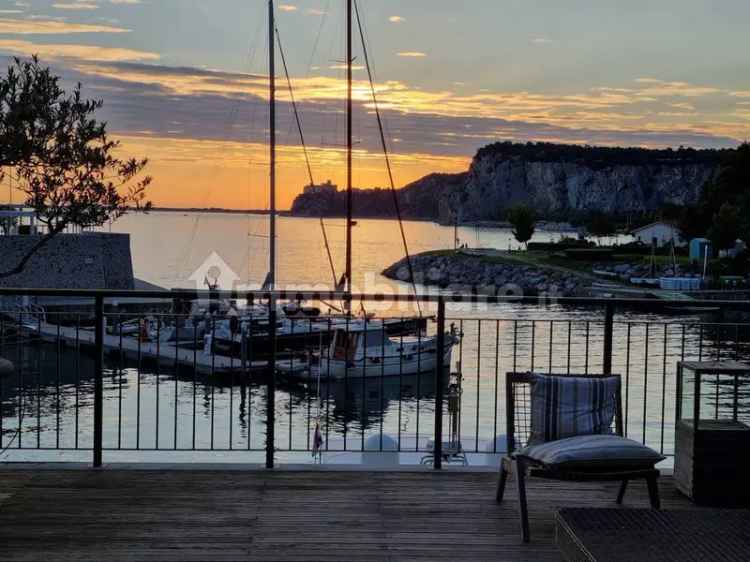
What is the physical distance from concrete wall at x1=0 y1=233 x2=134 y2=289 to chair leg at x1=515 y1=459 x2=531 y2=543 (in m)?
35.4

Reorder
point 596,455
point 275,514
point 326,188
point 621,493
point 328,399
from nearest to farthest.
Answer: point 596,455
point 275,514
point 621,493
point 328,399
point 326,188

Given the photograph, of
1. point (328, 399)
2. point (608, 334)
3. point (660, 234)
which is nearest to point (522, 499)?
point (608, 334)

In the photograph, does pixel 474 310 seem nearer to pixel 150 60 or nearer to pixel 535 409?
pixel 150 60

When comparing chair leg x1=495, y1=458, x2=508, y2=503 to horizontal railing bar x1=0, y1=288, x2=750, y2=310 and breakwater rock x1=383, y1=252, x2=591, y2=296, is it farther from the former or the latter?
breakwater rock x1=383, y1=252, x2=591, y2=296

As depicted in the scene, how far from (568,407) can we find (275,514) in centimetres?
157

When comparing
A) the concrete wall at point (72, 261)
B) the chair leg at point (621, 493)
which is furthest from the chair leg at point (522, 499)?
the concrete wall at point (72, 261)

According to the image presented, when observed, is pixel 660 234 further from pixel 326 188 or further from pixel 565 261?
pixel 326 188

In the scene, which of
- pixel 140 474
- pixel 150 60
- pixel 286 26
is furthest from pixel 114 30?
pixel 140 474

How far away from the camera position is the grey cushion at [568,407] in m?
Result: 4.49

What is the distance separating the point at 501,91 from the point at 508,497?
62089mm

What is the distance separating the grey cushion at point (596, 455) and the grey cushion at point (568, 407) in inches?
12.6

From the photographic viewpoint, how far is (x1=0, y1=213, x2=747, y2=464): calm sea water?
7512 mm

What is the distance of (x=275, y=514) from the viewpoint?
4.38 metres

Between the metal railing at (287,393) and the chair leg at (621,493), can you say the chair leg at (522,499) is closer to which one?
the chair leg at (621,493)
